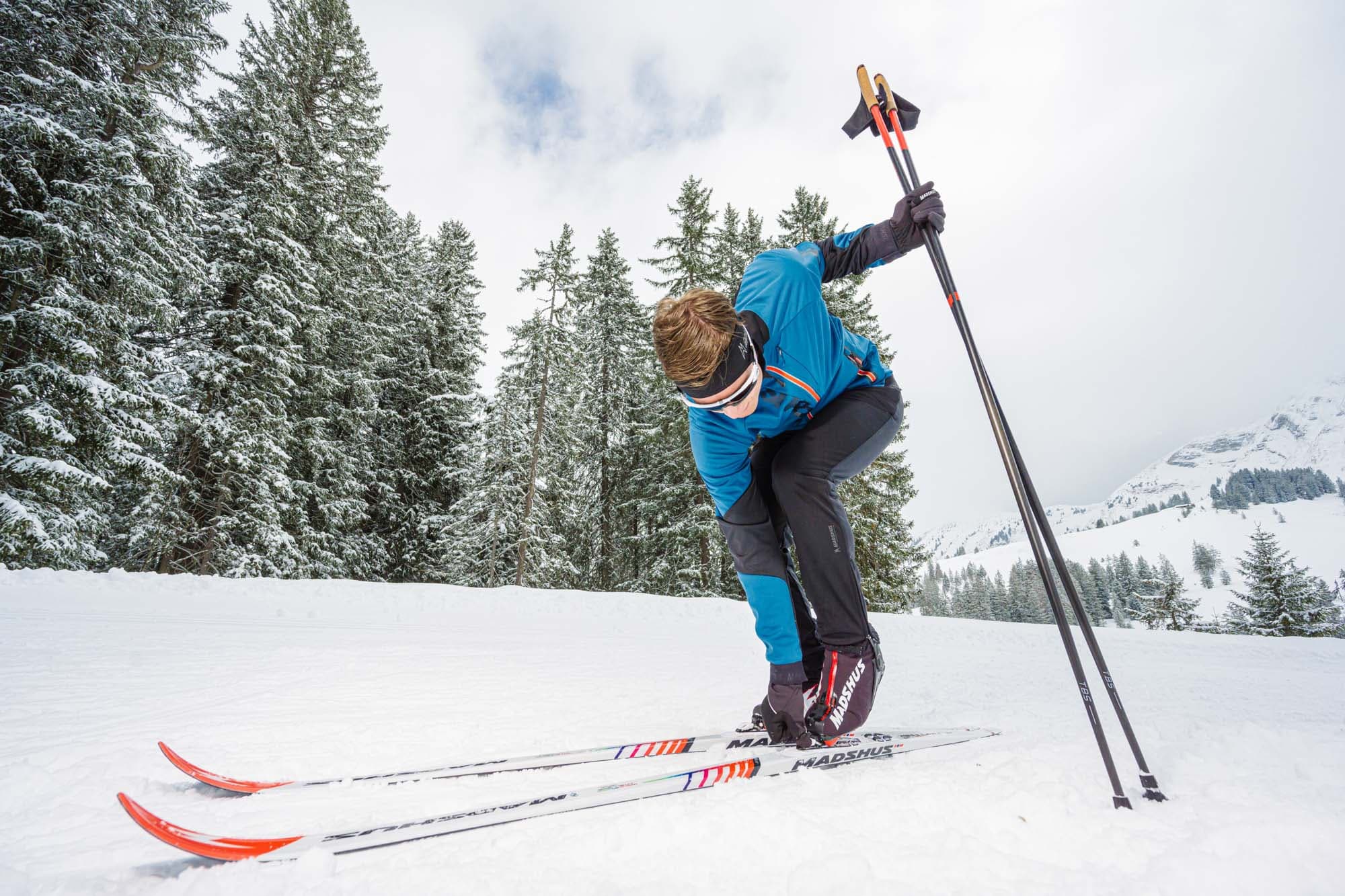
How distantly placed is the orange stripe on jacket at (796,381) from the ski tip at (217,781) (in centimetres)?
188

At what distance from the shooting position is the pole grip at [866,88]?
233cm

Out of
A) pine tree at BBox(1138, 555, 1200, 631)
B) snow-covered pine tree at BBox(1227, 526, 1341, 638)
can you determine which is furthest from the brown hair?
pine tree at BBox(1138, 555, 1200, 631)

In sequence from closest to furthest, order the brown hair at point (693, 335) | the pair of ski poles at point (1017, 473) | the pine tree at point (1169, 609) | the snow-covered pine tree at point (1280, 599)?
1. the pair of ski poles at point (1017, 473)
2. the brown hair at point (693, 335)
3. the snow-covered pine tree at point (1280, 599)
4. the pine tree at point (1169, 609)

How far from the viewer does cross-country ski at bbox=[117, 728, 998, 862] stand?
1.02 m

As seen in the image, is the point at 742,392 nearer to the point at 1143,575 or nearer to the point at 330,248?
the point at 330,248

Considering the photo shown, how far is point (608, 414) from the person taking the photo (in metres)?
20.3

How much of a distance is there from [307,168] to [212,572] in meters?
9.47

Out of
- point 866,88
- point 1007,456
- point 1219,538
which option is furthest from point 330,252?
point 1219,538

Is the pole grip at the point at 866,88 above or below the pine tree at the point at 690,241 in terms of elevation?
below

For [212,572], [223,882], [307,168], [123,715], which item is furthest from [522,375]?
[223,882]

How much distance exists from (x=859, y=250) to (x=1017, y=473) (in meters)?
1.05

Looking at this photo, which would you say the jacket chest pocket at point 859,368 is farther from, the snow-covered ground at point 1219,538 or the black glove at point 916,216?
the snow-covered ground at point 1219,538

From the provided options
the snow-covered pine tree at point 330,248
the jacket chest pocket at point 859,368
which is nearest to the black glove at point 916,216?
the jacket chest pocket at point 859,368

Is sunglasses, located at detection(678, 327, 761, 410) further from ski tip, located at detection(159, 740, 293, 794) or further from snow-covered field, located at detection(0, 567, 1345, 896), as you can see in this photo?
ski tip, located at detection(159, 740, 293, 794)
